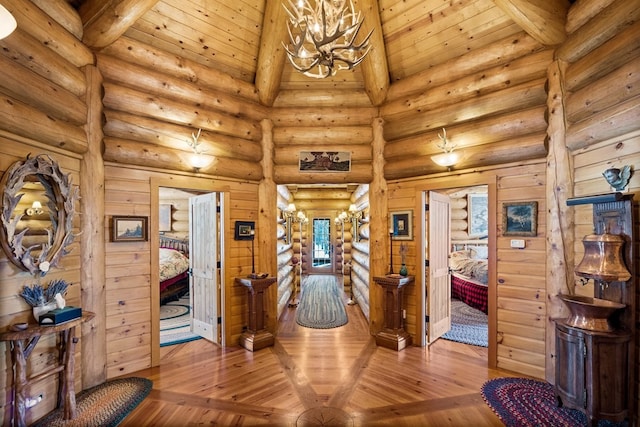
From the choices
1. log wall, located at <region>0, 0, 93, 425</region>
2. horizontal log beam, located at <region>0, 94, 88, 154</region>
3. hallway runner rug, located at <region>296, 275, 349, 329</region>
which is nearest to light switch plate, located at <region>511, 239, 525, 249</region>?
hallway runner rug, located at <region>296, 275, 349, 329</region>

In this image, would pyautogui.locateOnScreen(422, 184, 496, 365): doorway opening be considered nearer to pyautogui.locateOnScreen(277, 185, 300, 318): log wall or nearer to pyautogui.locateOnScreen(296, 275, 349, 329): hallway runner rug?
pyautogui.locateOnScreen(296, 275, 349, 329): hallway runner rug

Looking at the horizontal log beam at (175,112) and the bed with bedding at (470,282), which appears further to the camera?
the bed with bedding at (470,282)

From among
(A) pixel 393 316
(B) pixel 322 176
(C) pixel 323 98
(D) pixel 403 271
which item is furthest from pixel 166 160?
(A) pixel 393 316

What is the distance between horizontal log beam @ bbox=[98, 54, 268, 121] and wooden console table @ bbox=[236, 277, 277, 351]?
2740 millimetres

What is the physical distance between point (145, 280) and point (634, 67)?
5711mm

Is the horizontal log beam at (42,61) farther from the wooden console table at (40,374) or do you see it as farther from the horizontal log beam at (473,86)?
the horizontal log beam at (473,86)

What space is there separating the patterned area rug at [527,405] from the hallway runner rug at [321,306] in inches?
111

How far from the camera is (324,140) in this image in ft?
16.8

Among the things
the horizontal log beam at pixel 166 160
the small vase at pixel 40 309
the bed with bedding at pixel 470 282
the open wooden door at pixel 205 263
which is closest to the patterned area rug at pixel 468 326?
the bed with bedding at pixel 470 282

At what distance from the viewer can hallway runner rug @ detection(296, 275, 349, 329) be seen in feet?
18.9

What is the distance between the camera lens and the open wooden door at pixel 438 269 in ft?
15.1

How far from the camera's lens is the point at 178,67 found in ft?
13.8

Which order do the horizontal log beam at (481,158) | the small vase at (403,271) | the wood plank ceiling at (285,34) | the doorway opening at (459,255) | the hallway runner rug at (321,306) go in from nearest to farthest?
the wood plank ceiling at (285,34)
the horizontal log beam at (481,158)
the doorway opening at (459,255)
the small vase at (403,271)
the hallway runner rug at (321,306)

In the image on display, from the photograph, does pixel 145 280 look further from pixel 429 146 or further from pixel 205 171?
pixel 429 146
